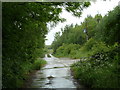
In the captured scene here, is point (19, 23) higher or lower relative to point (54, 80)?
higher

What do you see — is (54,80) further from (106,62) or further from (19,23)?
(19,23)

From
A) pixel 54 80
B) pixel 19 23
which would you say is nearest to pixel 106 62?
pixel 54 80

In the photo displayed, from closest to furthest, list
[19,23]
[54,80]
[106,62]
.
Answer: [19,23] → [106,62] → [54,80]

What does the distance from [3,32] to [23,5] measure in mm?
981

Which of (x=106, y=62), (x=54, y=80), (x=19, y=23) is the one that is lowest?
(x=54, y=80)

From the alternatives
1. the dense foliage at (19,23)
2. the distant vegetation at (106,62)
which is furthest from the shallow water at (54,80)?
the dense foliage at (19,23)

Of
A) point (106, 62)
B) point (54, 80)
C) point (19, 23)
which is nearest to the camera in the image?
point (19, 23)

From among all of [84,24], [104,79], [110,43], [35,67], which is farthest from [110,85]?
[84,24]

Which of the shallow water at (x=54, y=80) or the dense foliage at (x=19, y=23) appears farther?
the shallow water at (x=54, y=80)

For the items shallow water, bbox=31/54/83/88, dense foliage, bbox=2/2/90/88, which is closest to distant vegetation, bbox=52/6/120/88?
shallow water, bbox=31/54/83/88

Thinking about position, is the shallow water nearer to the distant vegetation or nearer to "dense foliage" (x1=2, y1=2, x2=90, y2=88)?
the distant vegetation

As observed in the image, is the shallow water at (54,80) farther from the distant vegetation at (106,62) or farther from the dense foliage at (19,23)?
the dense foliage at (19,23)

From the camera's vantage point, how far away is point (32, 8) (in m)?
5.47

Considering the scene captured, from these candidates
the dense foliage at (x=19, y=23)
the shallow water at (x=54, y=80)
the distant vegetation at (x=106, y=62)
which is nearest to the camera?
the dense foliage at (x=19, y=23)
